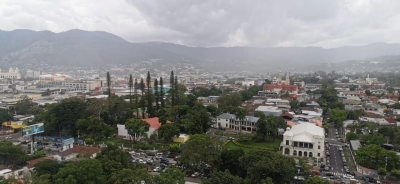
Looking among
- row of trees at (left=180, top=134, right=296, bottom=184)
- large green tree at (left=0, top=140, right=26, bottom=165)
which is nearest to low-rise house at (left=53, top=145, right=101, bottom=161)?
large green tree at (left=0, top=140, right=26, bottom=165)

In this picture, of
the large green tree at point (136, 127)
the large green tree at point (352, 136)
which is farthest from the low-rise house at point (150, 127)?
the large green tree at point (352, 136)

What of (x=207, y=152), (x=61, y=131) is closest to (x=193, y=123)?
(x=207, y=152)

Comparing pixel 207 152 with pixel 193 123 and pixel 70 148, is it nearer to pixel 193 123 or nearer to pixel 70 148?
pixel 193 123

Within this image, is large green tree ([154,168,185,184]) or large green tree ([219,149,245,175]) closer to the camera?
large green tree ([154,168,185,184])

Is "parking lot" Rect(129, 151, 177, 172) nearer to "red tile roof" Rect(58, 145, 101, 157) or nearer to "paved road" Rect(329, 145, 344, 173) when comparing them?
"red tile roof" Rect(58, 145, 101, 157)

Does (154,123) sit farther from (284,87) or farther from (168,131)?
(284,87)
